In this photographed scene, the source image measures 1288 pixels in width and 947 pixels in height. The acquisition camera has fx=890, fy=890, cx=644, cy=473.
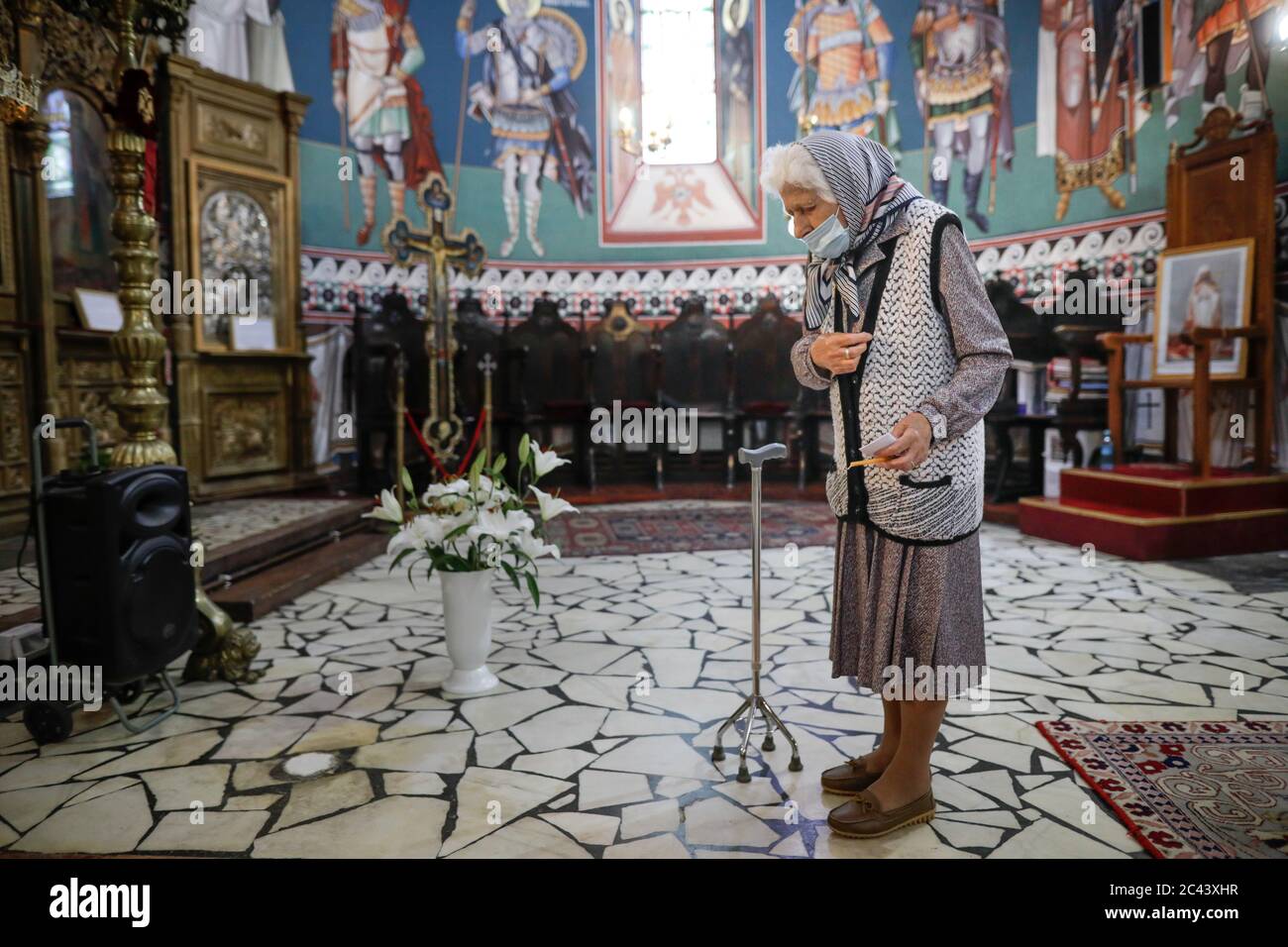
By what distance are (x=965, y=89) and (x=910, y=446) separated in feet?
Answer: 25.5

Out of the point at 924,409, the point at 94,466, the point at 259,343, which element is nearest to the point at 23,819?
the point at 94,466

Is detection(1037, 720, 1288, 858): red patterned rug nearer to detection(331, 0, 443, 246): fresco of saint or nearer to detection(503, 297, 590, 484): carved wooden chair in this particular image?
detection(503, 297, 590, 484): carved wooden chair

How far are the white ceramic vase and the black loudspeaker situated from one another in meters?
0.90

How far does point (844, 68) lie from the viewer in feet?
29.3

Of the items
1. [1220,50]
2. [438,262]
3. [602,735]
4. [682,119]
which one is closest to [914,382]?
[602,735]

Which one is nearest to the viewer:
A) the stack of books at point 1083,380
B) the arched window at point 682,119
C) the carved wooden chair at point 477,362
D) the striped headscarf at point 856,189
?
the striped headscarf at point 856,189

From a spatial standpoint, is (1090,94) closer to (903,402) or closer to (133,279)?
(903,402)

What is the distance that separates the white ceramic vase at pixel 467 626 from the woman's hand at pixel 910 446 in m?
1.74

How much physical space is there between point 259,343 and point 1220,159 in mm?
7257

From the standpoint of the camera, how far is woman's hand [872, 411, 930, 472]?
1.84 meters

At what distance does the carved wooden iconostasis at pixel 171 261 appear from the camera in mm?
5398

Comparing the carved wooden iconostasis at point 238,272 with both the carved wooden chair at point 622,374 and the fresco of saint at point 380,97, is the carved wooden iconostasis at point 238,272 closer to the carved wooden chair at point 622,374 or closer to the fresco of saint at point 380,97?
the fresco of saint at point 380,97

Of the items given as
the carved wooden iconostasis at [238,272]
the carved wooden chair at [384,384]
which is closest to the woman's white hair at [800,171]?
the carved wooden chair at [384,384]

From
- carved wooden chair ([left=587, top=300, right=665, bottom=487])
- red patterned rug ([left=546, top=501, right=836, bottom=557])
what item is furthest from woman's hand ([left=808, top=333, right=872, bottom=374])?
carved wooden chair ([left=587, top=300, right=665, bottom=487])
